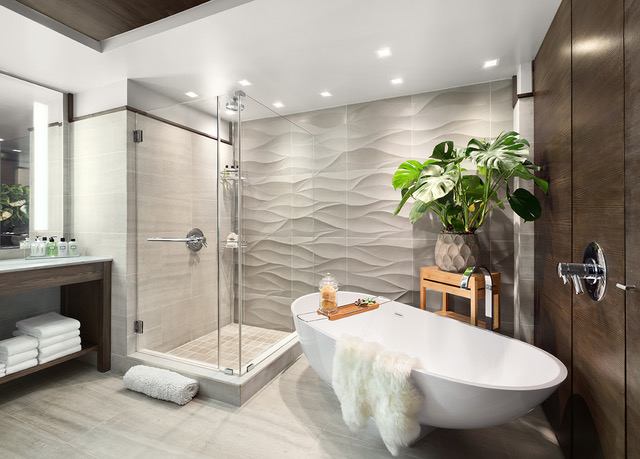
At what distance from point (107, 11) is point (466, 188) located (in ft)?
8.16

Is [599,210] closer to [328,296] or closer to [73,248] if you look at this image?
[328,296]

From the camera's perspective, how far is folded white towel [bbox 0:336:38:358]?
197cm

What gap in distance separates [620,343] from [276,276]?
6.66 ft

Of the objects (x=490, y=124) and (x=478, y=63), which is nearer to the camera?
(x=478, y=63)

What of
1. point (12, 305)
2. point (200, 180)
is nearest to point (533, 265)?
point (200, 180)

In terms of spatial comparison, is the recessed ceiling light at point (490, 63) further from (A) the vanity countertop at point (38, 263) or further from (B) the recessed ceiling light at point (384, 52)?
(A) the vanity countertop at point (38, 263)

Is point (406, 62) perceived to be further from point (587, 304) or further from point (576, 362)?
point (576, 362)

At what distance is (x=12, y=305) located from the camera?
235 cm

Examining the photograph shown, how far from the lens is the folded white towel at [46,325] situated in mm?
2158

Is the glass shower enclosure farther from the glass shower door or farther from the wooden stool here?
the wooden stool

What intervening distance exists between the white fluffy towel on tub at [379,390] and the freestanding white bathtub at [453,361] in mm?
63

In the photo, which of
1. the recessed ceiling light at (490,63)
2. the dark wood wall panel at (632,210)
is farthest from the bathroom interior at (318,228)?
the recessed ceiling light at (490,63)

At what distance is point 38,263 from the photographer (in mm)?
2127

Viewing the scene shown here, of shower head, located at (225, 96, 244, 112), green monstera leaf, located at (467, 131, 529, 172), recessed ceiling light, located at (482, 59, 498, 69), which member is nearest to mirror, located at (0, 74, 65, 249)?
shower head, located at (225, 96, 244, 112)
